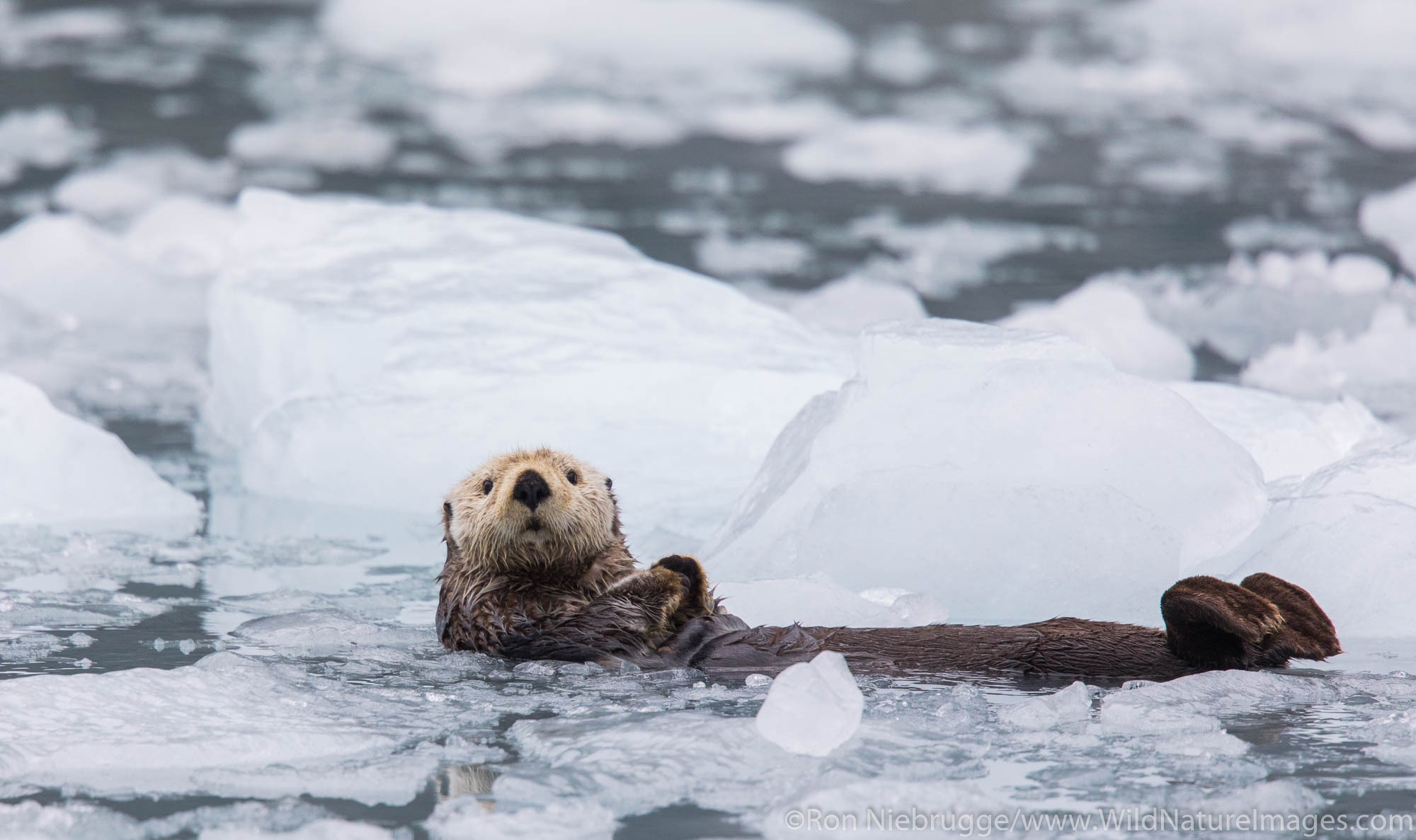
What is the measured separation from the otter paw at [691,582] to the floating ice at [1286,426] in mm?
2113

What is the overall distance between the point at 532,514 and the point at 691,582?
40 cm

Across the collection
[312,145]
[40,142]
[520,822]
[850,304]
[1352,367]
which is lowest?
[520,822]

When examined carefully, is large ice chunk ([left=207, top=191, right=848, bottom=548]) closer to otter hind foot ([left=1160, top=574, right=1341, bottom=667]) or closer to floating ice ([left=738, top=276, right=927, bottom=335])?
floating ice ([left=738, top=276, right=927, bottom=335])

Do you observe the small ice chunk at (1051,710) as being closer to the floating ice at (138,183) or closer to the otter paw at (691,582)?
the otter paw at (691,582)

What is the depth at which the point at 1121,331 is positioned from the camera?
283 inches

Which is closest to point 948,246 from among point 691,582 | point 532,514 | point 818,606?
point 818,606

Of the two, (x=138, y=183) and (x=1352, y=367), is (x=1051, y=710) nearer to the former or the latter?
(x=1352, y=367)

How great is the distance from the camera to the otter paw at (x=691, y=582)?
125 inches

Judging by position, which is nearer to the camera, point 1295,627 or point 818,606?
point 1295,627

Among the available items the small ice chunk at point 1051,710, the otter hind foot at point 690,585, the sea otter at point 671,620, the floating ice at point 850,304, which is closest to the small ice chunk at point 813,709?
the small ice chunk at point 1051,710

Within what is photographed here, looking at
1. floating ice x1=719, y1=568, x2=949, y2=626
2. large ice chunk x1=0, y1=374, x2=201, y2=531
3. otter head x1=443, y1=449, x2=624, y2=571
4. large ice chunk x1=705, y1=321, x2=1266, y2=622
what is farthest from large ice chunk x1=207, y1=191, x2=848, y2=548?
otter head x1=443, y1=449, x2=624, y2=571

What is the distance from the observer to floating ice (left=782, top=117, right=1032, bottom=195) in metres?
→ 11.9

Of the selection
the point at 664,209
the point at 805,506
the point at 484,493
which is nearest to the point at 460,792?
the point at 484,493

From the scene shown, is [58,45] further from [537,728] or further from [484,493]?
[537,728]
